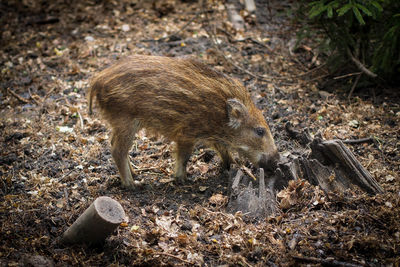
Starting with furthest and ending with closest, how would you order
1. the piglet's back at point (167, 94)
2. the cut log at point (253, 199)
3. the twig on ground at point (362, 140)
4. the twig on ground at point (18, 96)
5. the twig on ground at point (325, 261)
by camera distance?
1. the twig on ground at point (18, 96)
2. the twig on ground at point (362, 140)
3. the piglet's back at point (167, 94)
4. the cut log at point (253, 199)
5. the twig on ground at point (325, 261)

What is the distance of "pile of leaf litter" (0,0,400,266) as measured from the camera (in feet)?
12.9

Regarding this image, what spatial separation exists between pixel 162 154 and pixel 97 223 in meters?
2.16

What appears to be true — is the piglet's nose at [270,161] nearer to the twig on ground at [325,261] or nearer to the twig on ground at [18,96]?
the twig on ground at [325,261]

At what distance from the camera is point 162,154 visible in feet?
18.9

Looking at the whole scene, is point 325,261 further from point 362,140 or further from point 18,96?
point 18,96

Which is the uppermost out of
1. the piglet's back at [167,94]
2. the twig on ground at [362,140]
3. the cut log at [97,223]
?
the piglet's back at [167,94]

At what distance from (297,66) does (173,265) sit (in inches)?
187

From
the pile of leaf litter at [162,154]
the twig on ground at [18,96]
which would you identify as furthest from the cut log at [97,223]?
the twig on ground at [18,96]

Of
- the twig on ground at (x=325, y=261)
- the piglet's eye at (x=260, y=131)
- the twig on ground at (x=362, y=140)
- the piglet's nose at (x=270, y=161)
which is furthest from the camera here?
the twig on ground at (x=362, y=140)

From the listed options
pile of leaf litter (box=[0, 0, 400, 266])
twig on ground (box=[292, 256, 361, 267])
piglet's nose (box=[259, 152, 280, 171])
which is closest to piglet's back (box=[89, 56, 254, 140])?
piglet's nose (box=[259, 152, 280, 171])

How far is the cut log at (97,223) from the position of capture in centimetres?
368

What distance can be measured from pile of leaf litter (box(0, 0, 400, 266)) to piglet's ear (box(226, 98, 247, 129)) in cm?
73

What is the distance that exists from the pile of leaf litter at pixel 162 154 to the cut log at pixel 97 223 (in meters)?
0.13

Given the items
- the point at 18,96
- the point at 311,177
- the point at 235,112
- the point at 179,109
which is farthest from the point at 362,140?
the point at 18,96
